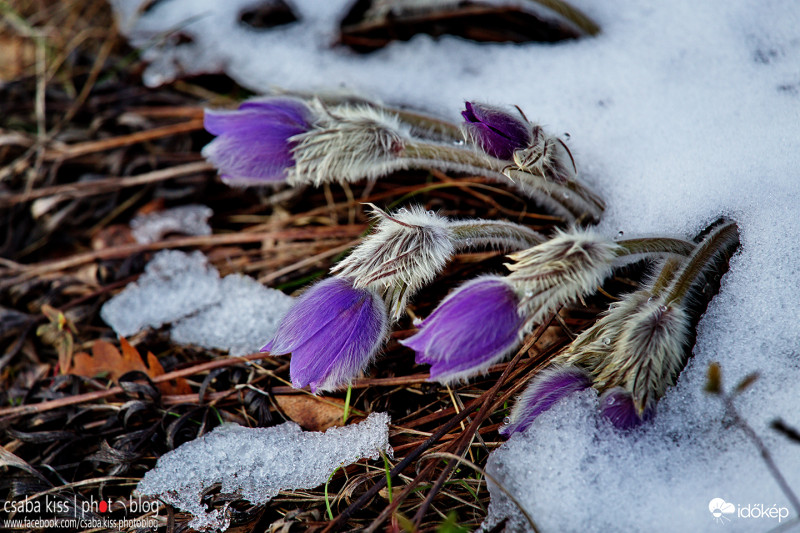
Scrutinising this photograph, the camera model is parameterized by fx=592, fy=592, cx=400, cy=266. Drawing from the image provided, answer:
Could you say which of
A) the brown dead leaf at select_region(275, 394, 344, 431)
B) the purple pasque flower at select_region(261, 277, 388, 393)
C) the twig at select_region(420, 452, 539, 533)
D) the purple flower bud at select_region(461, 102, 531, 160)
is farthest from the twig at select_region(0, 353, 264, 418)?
the purple flower bud at select_region(461, 102, 531, 160)

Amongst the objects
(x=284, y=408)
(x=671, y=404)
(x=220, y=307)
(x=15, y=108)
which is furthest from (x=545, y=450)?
(x=15, y=108)

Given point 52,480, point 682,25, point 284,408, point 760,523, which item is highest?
point 682,25

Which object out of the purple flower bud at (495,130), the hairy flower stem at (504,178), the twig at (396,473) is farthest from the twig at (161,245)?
the twig at (396,473)

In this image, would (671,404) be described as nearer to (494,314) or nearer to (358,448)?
(494,314)

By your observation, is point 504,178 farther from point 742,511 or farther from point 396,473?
point 742,511

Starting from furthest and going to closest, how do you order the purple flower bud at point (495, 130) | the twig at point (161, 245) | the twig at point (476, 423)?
the twig at point (161, 245)
the purple flower bud at point (495, 130)
the twig at point (476, 423)

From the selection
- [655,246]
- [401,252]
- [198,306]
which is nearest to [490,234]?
[401,252]

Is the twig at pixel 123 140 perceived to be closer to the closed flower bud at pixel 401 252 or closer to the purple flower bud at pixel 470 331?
the closed flower bud at pixel 401 252
